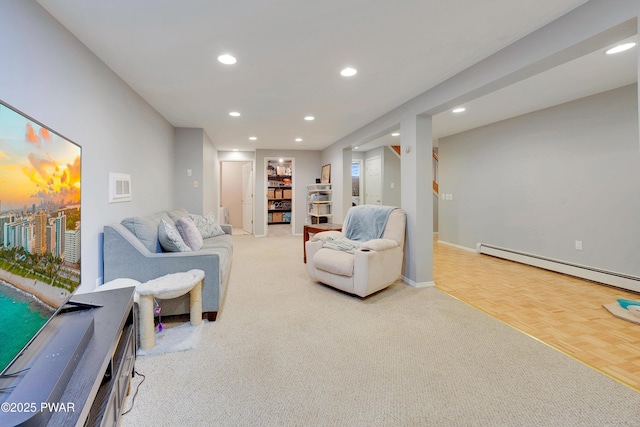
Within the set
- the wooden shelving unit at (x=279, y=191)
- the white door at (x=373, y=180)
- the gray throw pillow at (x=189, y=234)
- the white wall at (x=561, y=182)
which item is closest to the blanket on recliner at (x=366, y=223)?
the gray throw pillow at (x=189, y=234)

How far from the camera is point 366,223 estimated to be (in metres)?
3.71

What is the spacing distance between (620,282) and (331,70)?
4002 millimetres

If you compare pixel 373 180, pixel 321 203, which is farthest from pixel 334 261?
pixel 373 180

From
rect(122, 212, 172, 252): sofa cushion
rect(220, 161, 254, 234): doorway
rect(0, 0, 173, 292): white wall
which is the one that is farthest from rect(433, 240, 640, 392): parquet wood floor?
rect(220, 161, 254, 234): doorway

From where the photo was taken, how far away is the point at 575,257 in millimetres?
3809

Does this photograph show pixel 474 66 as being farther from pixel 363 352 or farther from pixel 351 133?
pixel 351 133

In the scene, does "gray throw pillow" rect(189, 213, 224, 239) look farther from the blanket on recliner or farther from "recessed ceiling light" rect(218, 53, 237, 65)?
"recessed ceiling light" rect(218, 53, 237, 65)

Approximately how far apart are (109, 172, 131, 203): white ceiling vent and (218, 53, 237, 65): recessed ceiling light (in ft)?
4.56

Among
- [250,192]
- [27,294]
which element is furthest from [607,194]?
[250,192]

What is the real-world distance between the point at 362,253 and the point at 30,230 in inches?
94.5

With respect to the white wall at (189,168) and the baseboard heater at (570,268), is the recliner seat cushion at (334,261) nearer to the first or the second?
the white wall at (189,168)

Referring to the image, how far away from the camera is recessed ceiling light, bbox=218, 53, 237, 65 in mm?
2359

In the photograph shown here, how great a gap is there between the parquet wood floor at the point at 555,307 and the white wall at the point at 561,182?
48 cm

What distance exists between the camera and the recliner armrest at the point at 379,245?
300cm
